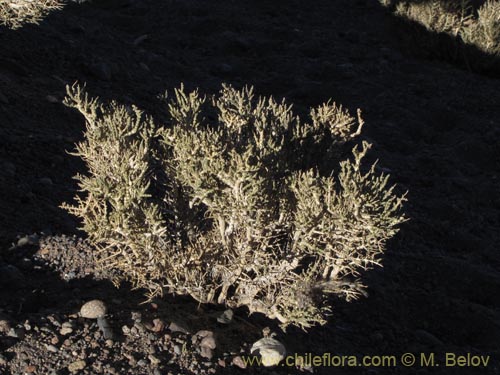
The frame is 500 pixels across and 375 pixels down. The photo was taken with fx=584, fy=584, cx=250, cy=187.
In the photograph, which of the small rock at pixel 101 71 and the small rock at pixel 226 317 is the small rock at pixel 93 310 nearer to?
the small rock at pixel 226 317

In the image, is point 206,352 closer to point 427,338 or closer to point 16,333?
point 16,333

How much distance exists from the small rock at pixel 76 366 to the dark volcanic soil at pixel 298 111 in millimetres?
20

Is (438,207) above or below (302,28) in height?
below

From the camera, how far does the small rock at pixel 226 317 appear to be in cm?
314

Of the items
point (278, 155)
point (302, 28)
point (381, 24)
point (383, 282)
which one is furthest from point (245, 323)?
point (381, 24)

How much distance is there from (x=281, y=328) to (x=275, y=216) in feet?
2.04

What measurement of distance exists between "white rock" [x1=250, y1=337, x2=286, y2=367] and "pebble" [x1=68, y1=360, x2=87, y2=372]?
0.84 metres

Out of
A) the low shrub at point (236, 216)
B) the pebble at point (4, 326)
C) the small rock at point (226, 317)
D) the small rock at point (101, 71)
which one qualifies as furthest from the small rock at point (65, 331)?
the small rock at point (101, 71)

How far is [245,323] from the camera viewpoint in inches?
126

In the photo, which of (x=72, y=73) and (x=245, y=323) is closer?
(x=245, y=323)

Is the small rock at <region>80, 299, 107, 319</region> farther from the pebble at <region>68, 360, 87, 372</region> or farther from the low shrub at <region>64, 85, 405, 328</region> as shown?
the pebble at <region>68, 360, 87, 372</region>

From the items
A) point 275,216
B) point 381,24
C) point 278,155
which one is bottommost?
point 275,216

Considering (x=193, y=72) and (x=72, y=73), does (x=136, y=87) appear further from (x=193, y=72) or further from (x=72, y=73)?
(x=193, y=72)

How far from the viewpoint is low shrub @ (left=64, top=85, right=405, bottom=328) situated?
9.38 feet
